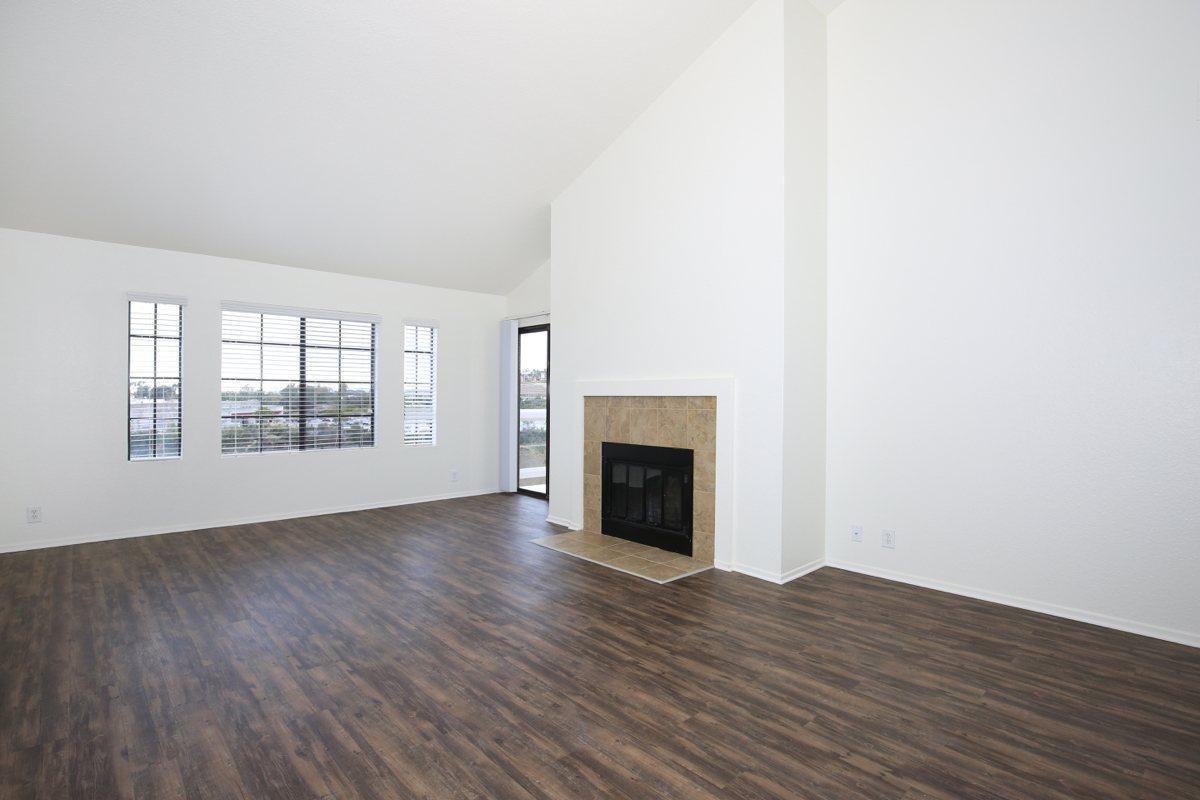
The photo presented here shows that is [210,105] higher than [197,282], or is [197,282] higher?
[210,105]

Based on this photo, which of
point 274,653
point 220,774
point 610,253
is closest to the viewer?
point 220,774

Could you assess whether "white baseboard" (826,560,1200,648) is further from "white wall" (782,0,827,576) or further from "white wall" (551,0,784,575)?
"white wall" (551,0,784,575)

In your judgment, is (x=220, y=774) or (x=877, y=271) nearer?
(x=220, y=774)

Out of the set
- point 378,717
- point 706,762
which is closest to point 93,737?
point 378,717

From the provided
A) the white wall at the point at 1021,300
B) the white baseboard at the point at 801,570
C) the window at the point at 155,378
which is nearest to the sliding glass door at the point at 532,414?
the window at the point at 155,378

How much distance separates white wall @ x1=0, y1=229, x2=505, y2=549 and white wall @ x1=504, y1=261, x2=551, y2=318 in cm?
98

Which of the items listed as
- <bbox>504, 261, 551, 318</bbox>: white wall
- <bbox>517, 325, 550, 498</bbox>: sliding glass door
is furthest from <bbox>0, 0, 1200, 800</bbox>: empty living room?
<bbox>517, 325, 550, 498</bbox>: sliding glass door

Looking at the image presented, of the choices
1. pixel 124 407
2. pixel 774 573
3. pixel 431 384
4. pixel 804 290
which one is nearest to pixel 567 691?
pixel 774 573

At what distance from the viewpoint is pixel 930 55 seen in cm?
379

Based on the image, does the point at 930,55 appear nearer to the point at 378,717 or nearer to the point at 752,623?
the point at 752,623

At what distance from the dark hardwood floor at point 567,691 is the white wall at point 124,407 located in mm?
1090

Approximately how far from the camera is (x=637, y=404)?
488 centimetres

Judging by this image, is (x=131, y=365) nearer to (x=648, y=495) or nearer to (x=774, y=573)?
(x=648, y=495)

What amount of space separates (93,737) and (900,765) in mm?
2887
